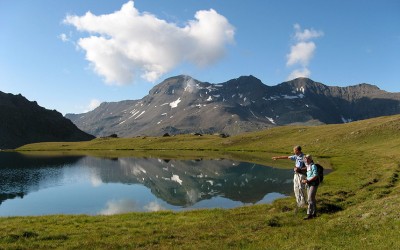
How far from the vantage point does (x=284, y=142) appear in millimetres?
131125

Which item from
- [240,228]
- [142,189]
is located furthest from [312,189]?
[142,189]

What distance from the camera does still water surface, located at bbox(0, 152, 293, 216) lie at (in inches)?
1797

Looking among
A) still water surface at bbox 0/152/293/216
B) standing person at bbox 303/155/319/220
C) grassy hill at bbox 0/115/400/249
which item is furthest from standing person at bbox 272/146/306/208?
still water surface at bbox 0/152/293/216

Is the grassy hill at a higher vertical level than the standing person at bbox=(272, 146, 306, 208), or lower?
lower

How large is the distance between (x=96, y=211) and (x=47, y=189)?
25976 millimetres

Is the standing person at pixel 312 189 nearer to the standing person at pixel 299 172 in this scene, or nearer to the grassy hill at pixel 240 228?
the grassy hill at pixel 240 228

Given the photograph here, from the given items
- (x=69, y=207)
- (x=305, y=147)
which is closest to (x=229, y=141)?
(x=305, y=147)

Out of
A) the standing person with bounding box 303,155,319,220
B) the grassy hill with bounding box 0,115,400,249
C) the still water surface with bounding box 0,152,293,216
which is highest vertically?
the standing person with bounding box 303,155,319,220

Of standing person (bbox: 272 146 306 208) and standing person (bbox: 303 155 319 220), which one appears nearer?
standing person (bbox: 303 155 319 220)

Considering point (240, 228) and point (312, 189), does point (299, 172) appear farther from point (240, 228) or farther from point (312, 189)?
point (240, 228)

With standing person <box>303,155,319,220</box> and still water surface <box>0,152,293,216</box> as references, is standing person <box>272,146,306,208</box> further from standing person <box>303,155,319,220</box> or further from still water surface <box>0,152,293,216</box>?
still water surface <box>0,152,293,216</box>

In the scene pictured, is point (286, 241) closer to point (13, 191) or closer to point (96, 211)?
point (96, 211)

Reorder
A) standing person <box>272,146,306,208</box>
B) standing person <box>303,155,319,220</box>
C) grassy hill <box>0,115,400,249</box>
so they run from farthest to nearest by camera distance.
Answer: standing person <box>272,146,306,208</box>, standing person <box>303,155,319,220</box>, grassy hill <box>0,115,400,249</box>

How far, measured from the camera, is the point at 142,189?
60.7m
